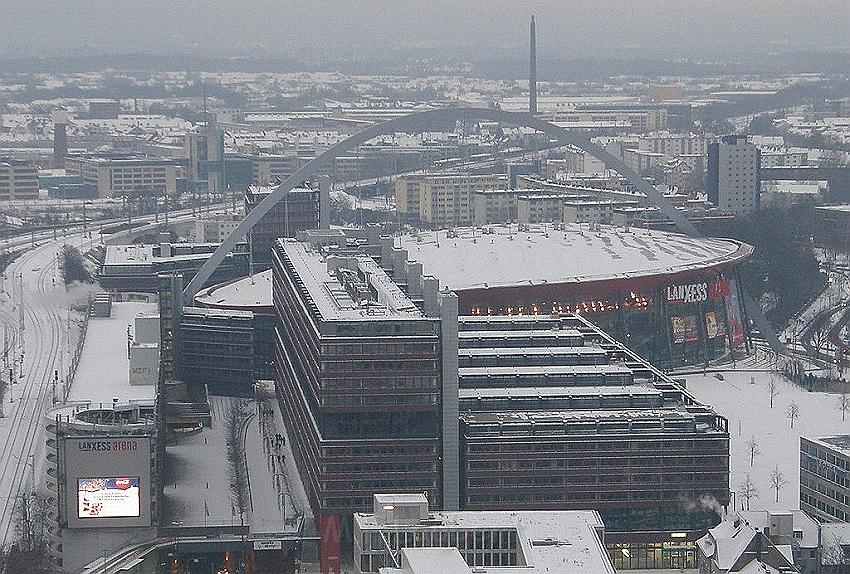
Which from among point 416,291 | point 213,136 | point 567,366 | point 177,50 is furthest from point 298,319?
point 177,50

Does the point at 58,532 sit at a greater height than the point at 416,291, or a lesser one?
lesser

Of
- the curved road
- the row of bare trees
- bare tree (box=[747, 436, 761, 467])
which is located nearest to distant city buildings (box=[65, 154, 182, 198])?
the curved road

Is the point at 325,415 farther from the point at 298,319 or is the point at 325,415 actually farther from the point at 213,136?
the point at 213,136

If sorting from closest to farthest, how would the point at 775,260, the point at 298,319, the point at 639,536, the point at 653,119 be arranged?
the point at 639,536 < the point at 298,319 < the point at 775,260 < the point at 653,119

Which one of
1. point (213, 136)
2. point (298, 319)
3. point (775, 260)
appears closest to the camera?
point (298, 319)

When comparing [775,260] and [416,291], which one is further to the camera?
[775,260]

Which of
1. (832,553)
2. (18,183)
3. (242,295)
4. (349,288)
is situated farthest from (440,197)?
(832,553)

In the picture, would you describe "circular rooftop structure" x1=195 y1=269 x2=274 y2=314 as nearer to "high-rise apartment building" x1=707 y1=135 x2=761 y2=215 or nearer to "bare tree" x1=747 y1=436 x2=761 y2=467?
"bare tree" x1=747 y1=436 x2=761 y2=467

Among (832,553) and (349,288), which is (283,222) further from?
(832,553)
